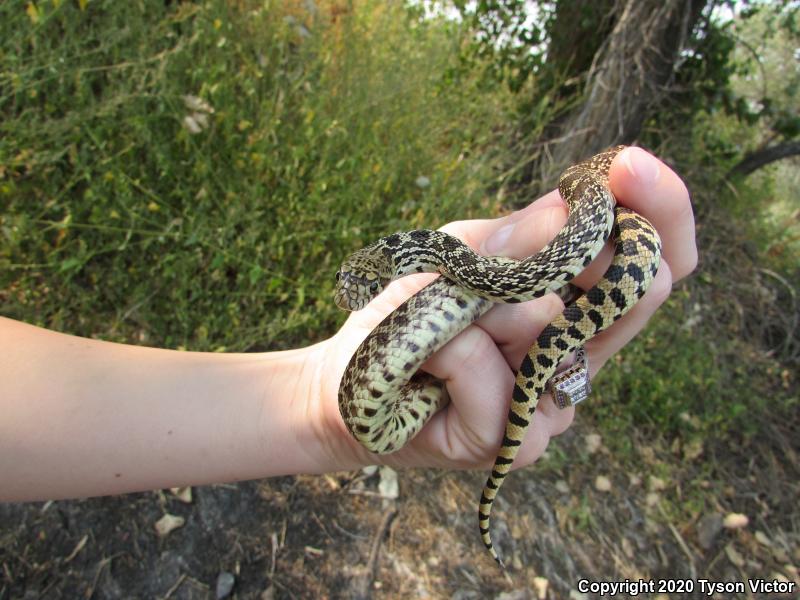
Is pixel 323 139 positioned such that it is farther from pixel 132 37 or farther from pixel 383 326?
pixel 383 326

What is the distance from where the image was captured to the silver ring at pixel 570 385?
76.2 inches

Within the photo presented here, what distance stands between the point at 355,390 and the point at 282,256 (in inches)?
78.9

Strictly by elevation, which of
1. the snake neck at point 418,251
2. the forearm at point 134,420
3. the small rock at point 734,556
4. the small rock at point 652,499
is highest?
the snake neck at point 418,251

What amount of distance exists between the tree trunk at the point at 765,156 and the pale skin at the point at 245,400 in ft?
19.9

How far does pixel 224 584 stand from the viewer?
9.14 feet

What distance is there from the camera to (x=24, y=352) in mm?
1831

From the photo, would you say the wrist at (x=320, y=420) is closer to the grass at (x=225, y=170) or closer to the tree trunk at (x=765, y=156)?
the grass at (x=225, y=170)

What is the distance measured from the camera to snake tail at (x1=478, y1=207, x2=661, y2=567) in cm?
177

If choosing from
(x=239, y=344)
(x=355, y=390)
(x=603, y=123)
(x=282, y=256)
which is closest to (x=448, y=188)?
(x=282, y=256)

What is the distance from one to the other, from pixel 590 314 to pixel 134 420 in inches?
66.0

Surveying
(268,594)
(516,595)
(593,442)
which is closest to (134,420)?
(268,594)

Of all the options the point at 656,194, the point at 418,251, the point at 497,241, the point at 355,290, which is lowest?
the point at 355,290

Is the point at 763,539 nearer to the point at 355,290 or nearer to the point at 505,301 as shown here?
the point at 505,301

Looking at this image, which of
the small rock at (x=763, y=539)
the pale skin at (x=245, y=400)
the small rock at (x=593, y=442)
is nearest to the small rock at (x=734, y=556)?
the small rock at (x=763, y=539)
